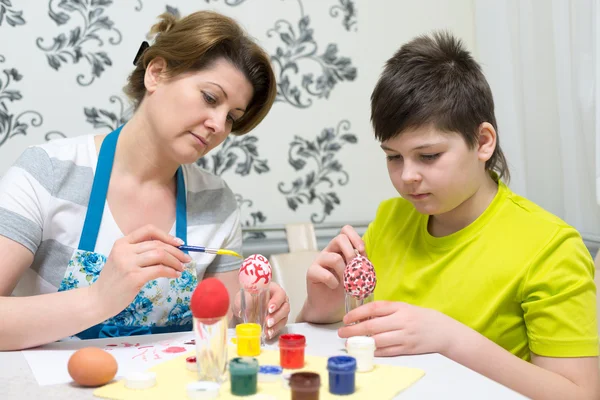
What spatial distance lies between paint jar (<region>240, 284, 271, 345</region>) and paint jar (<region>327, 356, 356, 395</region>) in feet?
0.99

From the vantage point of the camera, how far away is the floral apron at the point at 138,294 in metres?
1.33

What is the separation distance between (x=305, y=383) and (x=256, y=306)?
37 cm

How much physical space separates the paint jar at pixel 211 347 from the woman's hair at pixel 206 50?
0.69 m

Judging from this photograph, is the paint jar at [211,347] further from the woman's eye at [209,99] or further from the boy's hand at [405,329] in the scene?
the woman's eye at [209,99]

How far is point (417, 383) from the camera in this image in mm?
915

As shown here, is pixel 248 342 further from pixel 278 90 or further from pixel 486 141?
pixel 278 90

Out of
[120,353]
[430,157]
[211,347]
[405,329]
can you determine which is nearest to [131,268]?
[120,353]

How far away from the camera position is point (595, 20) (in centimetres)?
163

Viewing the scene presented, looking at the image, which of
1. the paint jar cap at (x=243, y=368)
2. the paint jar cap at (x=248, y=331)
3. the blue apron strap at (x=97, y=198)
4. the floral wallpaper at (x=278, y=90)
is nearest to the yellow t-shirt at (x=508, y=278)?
the paint jar cap at (x=248, y=331)

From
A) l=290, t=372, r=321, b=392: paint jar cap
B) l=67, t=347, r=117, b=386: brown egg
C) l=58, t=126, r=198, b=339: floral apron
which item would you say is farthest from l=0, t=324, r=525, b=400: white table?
l=58, t=126, r=198, b=339: floral apron

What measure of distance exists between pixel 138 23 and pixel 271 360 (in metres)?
1.31

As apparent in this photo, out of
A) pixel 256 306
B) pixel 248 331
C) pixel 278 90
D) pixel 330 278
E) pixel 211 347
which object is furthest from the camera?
pixel 278 90

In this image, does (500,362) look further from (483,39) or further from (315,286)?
(483,39)

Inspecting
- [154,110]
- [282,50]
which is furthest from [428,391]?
[282,50]
